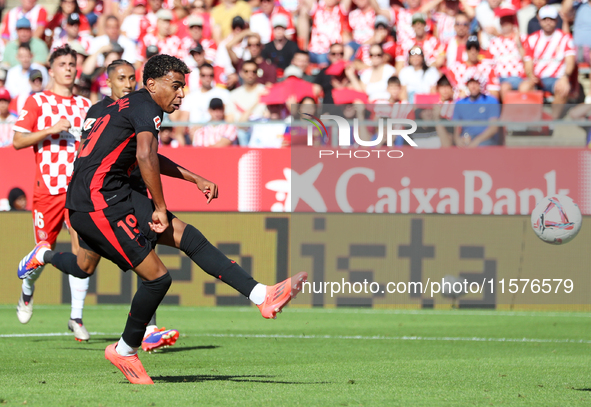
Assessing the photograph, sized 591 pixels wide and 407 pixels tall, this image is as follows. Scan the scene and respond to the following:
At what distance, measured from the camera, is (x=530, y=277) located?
1209cm

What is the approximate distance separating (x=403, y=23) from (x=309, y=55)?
71.4 inches

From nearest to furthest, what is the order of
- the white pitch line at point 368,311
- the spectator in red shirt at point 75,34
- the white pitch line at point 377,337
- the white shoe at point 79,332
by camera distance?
the white shoe at point 79,332
the white pitch line at point 377,337
the white pitch line at point 368,311
the spectator in red shirt at point 75,34

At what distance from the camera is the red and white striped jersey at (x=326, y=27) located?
16.0 metres

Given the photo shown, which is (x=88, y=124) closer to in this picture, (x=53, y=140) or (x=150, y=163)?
(x=53, y=140)

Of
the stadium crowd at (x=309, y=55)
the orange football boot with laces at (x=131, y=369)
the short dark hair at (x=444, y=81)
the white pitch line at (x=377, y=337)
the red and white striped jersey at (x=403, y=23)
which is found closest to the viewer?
the orange football boot with laces at (x=131, y=369)

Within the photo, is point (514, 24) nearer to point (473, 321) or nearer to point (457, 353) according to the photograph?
point (473, 321)

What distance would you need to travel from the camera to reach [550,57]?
14.2 meters

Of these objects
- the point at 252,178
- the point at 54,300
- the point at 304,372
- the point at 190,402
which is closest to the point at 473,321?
the point at 252,178

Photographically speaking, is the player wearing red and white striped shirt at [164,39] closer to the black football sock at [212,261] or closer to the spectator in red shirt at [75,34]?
the spectator in red shirt at [75,34]

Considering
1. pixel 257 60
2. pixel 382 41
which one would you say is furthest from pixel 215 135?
pixel 382 41

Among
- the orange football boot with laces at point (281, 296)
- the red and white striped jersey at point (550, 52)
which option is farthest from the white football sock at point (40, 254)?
the red and white striped jersey at point (550, 52)

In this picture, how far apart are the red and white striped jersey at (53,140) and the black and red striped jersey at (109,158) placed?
330cm

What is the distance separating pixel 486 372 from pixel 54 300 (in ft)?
26.1

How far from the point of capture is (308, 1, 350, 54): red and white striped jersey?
15977 millimetres
